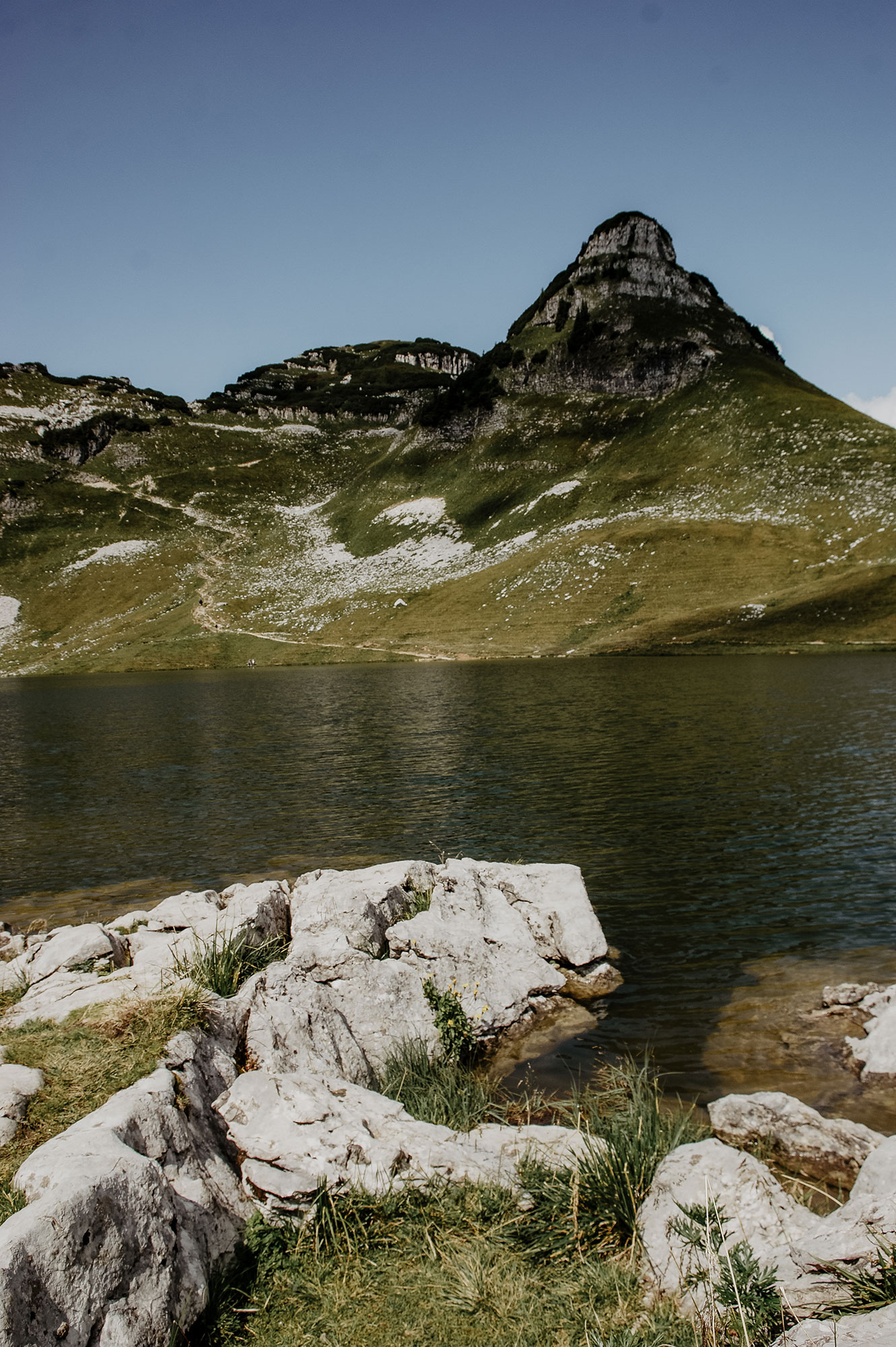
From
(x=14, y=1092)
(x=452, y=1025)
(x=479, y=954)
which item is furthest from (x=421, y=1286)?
(x=479, y=954)

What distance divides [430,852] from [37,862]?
15.1 meters

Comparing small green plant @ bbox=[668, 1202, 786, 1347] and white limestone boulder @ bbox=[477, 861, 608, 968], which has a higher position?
small green plant @ bbox=[668, 1202, 786, 1347]

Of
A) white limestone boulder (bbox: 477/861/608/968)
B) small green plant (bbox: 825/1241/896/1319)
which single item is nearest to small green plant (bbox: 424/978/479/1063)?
white limestone boulder (bbox: 477/861/608/968)

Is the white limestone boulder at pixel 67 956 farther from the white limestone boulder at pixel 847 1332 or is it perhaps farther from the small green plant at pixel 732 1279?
the white limestone boulder at pixel 847 1332

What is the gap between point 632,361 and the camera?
187m

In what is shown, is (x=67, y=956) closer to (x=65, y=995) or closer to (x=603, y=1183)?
(x=65, y=995)

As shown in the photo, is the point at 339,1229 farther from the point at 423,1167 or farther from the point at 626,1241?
the point at 626,1241

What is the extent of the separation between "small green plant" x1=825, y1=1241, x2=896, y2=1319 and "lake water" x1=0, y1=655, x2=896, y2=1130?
652 cm

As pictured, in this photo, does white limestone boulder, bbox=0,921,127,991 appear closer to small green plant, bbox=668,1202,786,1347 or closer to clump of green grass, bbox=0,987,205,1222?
clump of green grass, bbox=0,987,205,1222

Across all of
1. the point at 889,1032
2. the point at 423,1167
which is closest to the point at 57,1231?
the point at 423,1167

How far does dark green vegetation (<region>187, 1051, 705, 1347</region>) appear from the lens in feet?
23.4

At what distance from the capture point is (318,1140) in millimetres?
8914

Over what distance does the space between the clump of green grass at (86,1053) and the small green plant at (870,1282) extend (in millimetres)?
7726

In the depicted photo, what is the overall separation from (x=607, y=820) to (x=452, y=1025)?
16.0 meters
